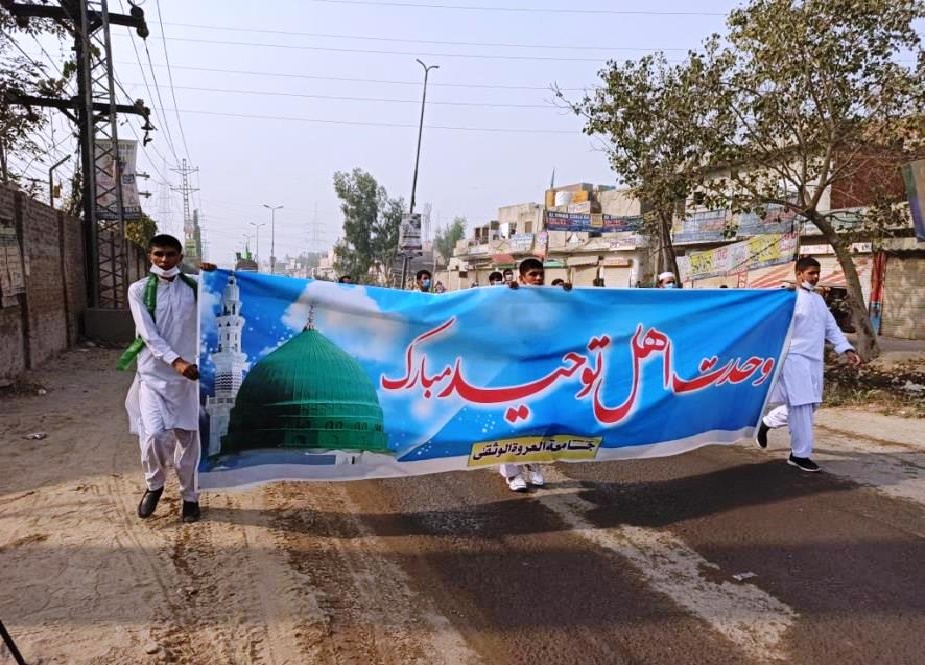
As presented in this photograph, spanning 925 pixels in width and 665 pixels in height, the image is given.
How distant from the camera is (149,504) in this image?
4066mm

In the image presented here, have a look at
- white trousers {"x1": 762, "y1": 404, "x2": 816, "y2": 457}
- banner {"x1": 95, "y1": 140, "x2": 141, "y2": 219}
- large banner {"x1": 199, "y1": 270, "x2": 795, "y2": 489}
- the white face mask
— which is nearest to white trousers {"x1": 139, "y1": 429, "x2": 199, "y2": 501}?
large banner {"x1": 199, "y1": 270, "x2": 795, "y2": 489}

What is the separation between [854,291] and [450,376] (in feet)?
31.2

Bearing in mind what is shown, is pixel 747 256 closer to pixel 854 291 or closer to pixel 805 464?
pixel 854 291

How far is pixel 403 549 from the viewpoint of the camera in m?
3.72

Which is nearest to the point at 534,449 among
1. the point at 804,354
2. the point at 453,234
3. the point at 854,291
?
the point at 804,354

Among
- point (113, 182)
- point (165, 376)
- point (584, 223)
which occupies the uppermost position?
point (584, 223)

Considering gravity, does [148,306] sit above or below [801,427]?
above

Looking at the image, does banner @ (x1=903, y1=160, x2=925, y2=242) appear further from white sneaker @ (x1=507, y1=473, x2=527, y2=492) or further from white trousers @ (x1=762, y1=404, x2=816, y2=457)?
white sneaker @ (x1=507, y1=473, x2=527, y2=492)

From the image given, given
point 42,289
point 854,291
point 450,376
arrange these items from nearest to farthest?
point 450,376, point 854,291, point 42,289

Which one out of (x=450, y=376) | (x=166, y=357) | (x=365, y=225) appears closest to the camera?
(x=166, y=357)

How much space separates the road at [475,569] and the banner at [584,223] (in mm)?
24381

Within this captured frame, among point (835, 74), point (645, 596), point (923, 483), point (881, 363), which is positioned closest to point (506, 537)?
point (645, 596)

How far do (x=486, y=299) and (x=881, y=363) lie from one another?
10.4 meters

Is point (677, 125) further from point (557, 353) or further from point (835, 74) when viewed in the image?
point (557, 353)
